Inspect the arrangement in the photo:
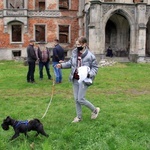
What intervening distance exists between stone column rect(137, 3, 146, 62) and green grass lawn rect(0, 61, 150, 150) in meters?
12.1

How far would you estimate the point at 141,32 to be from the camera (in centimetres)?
2275

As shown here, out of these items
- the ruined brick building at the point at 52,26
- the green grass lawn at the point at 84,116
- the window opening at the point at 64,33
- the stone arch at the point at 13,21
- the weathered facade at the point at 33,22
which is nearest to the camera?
the green grass lawn at the point at 84,116

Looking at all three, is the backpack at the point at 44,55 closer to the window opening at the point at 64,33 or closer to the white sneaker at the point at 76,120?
the white sneaker at the point at 76,120

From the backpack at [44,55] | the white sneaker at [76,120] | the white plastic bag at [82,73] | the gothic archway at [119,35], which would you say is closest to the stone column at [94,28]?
the gothic archway at [119,35]

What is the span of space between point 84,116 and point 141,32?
17990 mm

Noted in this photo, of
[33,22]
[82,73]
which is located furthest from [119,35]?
[82,73]

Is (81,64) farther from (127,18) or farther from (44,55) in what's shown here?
(127,18)

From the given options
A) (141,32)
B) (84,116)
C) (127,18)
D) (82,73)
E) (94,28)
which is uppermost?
(127,18)

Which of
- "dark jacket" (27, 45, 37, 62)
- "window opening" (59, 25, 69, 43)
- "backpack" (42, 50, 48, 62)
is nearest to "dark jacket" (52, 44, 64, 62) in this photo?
"backpack" (42, 50, 48, 62)

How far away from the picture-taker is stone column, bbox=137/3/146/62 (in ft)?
74.6

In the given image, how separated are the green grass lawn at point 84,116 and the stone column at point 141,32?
39.6 feet

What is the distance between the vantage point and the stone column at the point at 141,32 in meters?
22.7

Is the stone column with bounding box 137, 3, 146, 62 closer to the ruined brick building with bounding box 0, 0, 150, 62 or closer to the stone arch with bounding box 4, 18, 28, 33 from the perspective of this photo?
the ruined brick building with bounding box 0, 0, 150, 62

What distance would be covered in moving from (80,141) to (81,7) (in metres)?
25.6
